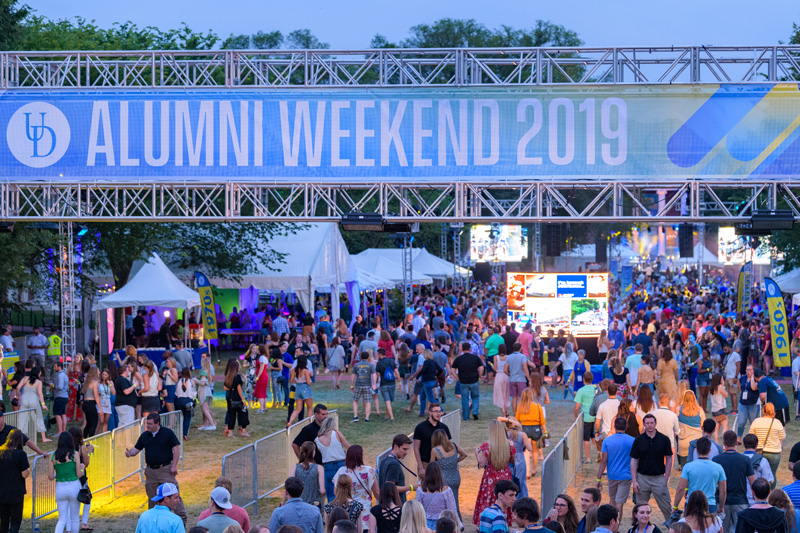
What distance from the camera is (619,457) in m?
9.98

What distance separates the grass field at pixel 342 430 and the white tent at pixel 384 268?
14336 millimetres

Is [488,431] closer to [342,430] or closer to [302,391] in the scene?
[302,391]

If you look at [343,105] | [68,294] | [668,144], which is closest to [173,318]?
[68,294]

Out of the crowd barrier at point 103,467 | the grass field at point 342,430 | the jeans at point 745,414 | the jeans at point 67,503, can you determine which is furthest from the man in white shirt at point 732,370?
the jeans at point 67,503

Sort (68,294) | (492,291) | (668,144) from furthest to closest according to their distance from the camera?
(492,291) → (68,294) → (668,144)

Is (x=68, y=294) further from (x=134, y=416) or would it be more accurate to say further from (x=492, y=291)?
(x=492, y=291)

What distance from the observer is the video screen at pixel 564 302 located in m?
26.4

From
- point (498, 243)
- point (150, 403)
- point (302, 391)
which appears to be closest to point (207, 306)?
point (150, 403)

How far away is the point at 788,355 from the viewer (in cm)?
2033

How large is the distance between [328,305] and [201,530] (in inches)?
1152

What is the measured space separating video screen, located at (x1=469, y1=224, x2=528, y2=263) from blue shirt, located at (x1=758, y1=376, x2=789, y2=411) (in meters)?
38.3

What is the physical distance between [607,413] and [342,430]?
6055mm

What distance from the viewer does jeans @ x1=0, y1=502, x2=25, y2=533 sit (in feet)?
32.4

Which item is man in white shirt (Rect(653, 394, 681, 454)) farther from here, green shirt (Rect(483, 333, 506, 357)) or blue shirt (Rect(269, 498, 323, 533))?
green shirt (Rect(483, 333, 506, 357))
